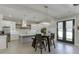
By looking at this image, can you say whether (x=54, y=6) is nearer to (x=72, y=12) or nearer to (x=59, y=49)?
(x=72, y=12)

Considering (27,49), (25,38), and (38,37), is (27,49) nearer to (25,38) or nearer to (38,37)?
(25,38)

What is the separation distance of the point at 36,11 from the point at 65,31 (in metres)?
0.93

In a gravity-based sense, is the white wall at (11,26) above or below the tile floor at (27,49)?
above

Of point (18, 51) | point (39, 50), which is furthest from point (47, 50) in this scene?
point (18, 51)

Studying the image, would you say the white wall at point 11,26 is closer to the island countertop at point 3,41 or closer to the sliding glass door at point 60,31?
the island countertop at point 3,41

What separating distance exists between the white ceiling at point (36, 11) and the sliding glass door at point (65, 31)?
8.3 inches

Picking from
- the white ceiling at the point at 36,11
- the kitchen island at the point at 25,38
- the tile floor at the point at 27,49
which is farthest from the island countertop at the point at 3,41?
the white ceiling at the point at 36,11

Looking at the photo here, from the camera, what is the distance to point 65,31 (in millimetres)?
2664

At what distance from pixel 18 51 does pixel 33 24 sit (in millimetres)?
775

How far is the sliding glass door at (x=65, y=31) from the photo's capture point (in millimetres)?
2559

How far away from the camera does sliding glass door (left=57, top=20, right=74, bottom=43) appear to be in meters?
2.56

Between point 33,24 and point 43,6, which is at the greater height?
point 43,6

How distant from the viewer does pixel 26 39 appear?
8.50ft
